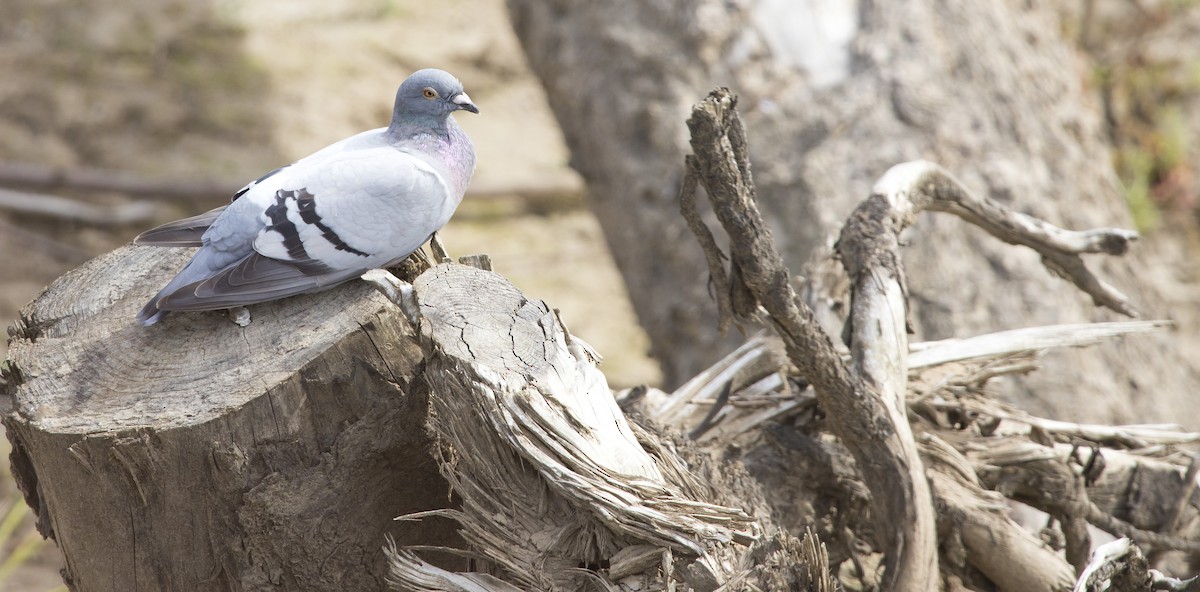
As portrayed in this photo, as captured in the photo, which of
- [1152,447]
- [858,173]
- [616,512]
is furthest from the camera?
[858,173]

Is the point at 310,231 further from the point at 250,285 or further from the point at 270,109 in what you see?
the point at 270,109

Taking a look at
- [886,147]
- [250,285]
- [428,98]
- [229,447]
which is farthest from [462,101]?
[886,147]

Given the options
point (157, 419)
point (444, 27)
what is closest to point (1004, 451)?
point (157, 419)

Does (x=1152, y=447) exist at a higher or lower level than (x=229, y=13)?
lower

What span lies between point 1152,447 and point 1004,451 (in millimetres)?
437

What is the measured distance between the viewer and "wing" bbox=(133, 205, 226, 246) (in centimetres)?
186

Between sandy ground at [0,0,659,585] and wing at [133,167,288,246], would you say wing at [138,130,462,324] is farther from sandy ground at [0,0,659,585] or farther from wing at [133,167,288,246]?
sandy ground at [0,0,659,585]

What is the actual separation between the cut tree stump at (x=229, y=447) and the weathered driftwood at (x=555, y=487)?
0.38 ft

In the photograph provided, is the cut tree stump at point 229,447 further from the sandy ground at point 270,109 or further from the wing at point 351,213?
the sandy ground at point 270,109

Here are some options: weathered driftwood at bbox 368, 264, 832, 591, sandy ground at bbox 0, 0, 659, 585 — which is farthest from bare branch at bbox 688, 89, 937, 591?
sandy ground at bbox 0, 0, 659, 585

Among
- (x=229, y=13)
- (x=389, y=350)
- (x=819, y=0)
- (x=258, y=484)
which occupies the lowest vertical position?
(x=258, y=484)

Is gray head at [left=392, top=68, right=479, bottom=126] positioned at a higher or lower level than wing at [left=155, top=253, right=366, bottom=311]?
higher

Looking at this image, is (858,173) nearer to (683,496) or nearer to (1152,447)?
(1152,447)

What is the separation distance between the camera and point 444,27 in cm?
619
